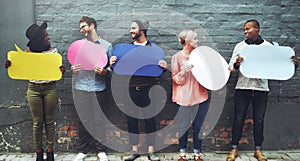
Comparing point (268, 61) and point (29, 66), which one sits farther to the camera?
point (268, 61)

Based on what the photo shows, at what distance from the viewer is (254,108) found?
14.5 feet

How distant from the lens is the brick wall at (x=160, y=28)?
4684 millimetres

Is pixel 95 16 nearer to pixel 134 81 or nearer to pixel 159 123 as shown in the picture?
pixel 134 81

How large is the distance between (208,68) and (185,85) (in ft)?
1.17

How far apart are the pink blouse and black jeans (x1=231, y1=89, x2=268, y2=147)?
47 centimetres

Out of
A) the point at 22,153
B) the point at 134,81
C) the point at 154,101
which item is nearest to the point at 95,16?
the point at 134,81

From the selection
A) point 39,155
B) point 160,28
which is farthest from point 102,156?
point 160,28

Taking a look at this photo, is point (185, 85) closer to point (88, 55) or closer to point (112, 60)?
point (112, 60)

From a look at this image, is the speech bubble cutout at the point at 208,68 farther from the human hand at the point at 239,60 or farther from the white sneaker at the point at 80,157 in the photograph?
the white sneaker at the point at 80,157

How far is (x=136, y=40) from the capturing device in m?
4.41

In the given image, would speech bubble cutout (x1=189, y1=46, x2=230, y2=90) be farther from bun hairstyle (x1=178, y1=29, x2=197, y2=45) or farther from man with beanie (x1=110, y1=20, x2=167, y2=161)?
man with beanie (x1=110, y1=20, x2=167, y2=161)

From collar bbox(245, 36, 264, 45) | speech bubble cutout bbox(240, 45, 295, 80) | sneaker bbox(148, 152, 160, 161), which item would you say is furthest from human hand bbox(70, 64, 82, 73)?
collar bbox(245, 36, 264, 45)

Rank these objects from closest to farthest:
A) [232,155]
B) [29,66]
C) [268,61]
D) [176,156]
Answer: [29,66] < [268,61] < [232,155] < [176,156]

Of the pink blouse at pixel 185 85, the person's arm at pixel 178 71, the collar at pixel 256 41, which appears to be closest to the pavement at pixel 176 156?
the pink blouse at pixel 185 85
